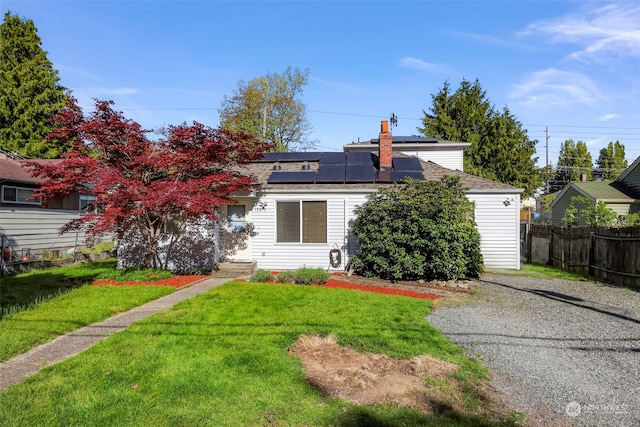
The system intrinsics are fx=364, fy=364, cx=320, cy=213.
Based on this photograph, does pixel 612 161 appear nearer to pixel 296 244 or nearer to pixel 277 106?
pixel 277 106

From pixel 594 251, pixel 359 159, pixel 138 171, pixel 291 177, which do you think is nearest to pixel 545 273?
pixel 594 251

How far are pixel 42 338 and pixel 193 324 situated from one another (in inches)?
84.1

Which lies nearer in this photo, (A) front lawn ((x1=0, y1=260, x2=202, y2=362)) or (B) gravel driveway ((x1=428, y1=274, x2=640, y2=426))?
(B) gravel driveway ((x1=428, y1=274, x2=640, y2=426))

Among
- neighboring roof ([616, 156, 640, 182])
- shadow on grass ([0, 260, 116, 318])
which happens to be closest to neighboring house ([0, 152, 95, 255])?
shadow on grass ([0, 260, 116, 318])

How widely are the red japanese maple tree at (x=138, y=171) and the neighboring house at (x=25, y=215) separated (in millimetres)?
4642

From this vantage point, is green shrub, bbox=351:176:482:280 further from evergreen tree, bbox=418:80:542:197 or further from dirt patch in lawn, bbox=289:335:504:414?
evergreen tree, bbox=418:80:542:197

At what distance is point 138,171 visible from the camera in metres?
10.5

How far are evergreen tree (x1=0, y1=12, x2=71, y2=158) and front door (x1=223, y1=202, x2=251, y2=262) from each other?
22.2 metres

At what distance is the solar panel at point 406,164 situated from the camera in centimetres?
1372

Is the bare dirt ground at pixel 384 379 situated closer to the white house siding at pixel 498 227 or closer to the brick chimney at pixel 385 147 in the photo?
the white house siding at pixel 498 227

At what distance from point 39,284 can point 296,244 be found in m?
7.26

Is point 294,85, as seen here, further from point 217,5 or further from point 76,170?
point 76,170

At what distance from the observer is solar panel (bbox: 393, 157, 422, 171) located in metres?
13.7

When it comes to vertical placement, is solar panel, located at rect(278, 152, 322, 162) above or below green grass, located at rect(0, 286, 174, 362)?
above
